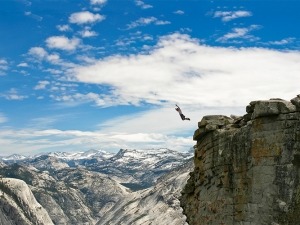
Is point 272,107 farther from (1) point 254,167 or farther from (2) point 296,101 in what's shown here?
(1) point 254,167

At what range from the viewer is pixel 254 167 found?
3119cm

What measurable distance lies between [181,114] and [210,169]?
6.58 meters

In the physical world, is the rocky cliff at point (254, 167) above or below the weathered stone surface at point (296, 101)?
below

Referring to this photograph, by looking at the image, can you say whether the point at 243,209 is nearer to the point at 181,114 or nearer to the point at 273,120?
the point at 273,120

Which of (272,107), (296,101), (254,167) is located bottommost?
(254,167)

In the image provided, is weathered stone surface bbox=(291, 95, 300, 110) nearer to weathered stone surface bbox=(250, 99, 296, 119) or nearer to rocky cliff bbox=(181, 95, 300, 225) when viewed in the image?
rocky cliff bbox=(181, 95, 300, 225)

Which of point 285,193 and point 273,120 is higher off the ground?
point 273,120

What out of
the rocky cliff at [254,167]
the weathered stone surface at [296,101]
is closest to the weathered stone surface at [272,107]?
the rocky cliff at [254,167]

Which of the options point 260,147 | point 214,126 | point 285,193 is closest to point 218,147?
point 214,126

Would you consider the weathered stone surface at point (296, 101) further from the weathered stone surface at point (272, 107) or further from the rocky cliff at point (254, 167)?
the weathered stone surface at point (272, 107)

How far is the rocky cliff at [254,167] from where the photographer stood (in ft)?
95.5

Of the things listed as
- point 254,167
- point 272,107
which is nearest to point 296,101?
point 272,107

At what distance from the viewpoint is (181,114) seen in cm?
4112

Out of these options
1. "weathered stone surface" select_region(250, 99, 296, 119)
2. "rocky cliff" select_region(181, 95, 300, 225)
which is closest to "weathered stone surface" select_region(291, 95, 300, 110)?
"rocky cliff" select_region(181, 95, 300, 225)
